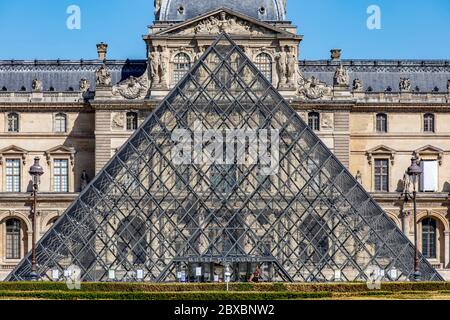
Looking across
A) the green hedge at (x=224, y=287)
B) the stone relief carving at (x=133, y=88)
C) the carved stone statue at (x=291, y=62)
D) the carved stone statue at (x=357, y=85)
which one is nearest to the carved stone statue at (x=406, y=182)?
the carved stone statue at (x=357, y=85)

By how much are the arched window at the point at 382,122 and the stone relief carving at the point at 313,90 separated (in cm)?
347

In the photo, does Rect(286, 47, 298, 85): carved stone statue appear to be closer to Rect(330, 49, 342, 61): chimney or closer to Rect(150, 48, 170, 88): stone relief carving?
Rect(330, 49, 342, 61): chimney

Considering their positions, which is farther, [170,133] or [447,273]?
[447,273]

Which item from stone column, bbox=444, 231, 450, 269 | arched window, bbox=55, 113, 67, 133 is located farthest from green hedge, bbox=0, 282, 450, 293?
arched window, bbox=55, 113, 67, 133

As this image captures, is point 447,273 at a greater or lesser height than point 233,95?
lesser

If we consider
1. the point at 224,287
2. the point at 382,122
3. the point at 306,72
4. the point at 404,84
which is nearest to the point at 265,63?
the point at 306,72

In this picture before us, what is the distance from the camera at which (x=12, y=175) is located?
6738 cm

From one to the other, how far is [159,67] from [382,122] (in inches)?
470

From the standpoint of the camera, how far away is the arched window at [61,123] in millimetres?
67500

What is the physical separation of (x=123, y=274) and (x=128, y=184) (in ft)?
12.5

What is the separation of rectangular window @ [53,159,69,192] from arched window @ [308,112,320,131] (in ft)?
41.3
